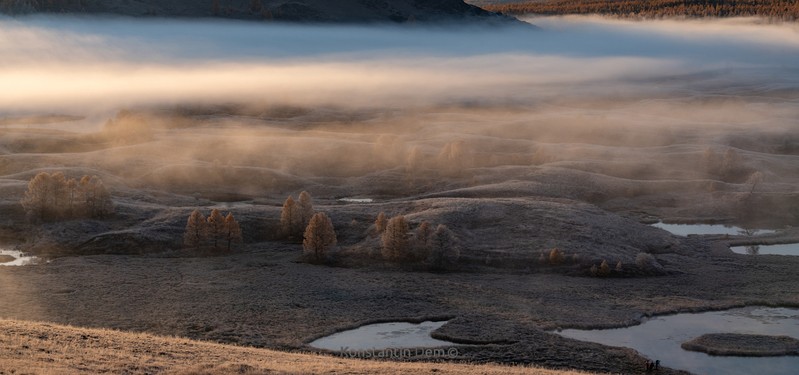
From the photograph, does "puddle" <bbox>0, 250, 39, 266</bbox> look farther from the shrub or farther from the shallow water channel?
the shallow water channel

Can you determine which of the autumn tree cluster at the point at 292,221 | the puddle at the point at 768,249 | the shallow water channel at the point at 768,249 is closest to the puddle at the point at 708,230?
the puddle at the point at 768,249

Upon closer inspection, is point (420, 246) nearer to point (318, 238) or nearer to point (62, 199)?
point (318, 238)

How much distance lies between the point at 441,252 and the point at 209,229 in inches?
985

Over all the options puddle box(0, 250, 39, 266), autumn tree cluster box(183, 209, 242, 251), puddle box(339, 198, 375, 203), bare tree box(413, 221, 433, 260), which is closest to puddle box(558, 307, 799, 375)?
bare tree box(413, 221, 433, 260)

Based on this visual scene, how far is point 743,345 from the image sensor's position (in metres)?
67.9

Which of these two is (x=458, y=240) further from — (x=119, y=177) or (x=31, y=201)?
(x=119, y=177)

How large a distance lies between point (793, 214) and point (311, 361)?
294 ft

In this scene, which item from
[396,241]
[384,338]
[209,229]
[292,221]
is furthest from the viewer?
[292,221]

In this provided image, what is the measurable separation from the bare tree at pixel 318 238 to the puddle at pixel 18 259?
27.8m

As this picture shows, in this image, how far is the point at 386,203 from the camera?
114438 millimetres

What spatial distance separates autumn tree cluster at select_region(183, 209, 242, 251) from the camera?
94750mm

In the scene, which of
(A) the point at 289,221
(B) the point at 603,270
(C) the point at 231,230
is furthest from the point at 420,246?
(C) the point at 231,230

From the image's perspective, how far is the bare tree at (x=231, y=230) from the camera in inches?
3763

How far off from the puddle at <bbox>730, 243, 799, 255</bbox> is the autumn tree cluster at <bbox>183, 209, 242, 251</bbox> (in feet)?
188
